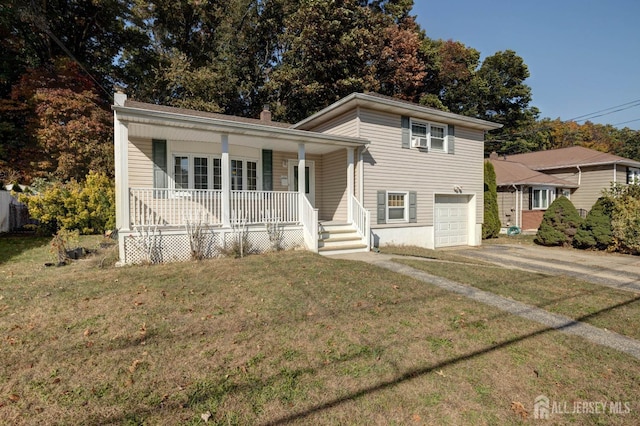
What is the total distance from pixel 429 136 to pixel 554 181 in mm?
12235

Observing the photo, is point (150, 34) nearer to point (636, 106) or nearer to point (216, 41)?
point (216, 41)

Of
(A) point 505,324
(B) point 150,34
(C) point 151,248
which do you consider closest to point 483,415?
(A) point 505,324

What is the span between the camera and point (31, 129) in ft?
50.1

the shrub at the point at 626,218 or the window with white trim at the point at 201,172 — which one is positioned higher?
the window with white trim at the point at 201,172

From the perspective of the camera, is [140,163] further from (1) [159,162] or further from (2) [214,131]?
(2) [214,131]

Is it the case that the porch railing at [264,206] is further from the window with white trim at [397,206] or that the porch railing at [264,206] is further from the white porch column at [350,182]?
the window with white trim at [397,206]

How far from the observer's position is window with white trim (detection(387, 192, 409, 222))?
1069 centimetres

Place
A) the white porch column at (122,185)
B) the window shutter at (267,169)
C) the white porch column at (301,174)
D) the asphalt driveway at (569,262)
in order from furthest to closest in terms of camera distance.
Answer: the window shutter at (267,169) → the white porch column at (301,174) → the asphalt driveway at (569,262) → the white porch column at (122,185)

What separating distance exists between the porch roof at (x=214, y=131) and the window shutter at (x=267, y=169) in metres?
0.36

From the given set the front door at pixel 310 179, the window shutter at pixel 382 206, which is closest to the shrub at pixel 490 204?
the window shutter at pixel 382 206

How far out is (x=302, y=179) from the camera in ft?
28.8

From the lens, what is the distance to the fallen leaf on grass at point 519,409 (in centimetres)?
249

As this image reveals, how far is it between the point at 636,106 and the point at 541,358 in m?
23.8

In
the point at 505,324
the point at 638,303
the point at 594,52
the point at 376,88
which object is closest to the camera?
the point at 505,324
